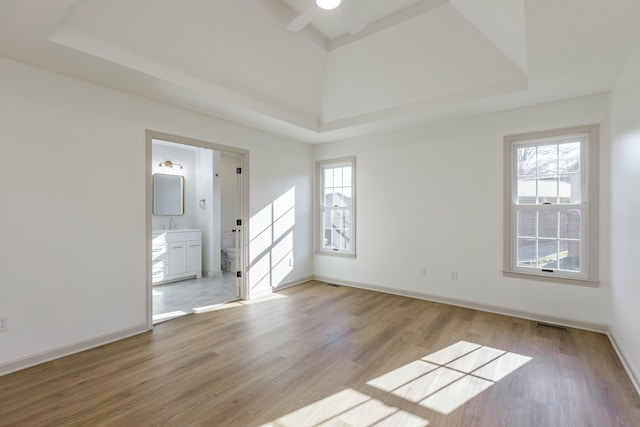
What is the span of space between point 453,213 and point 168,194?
502 cm

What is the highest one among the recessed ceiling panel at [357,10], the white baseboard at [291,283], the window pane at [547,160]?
the recessed ceiling panel at [357,10]

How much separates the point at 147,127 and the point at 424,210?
367cm

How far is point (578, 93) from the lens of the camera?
312cm

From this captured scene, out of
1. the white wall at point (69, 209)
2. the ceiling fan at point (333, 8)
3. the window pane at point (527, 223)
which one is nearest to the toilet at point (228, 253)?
the white wall at point (69, 209)

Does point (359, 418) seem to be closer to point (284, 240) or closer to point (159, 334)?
point (159, 334)

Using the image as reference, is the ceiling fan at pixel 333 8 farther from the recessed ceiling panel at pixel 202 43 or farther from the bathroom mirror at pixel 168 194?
the bathroom mirror at pixel 168 194

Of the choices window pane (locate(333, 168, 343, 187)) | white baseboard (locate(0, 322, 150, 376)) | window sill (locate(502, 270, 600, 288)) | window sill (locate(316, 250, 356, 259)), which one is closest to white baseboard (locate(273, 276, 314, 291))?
window sill (locate(316, 250, 356, 259))

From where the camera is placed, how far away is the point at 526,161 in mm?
3578

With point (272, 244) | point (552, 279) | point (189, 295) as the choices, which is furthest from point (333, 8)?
point (189, 295)

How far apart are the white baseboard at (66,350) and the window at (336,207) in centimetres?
312

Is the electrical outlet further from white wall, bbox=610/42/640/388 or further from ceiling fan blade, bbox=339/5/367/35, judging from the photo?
white wall, bbox=610/42/640/388

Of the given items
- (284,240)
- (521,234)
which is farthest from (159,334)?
(521,234)

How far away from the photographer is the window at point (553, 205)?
317cm

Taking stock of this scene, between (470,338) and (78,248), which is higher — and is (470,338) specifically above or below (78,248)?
below
